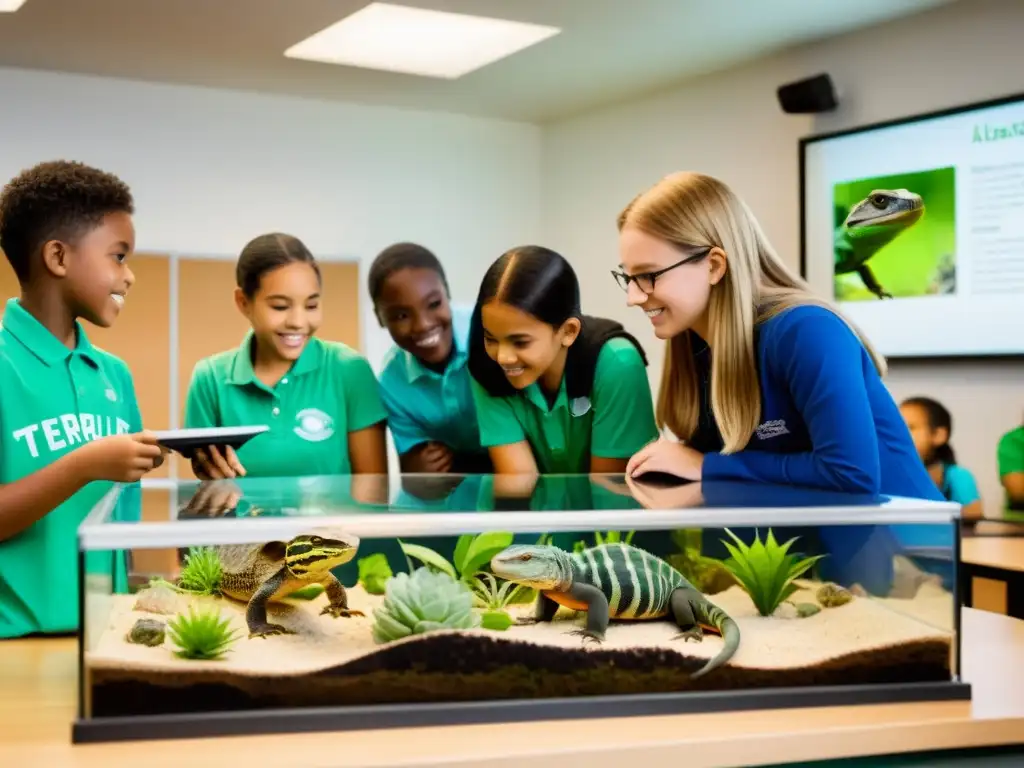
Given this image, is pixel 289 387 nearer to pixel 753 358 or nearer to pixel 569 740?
pixel 753 358

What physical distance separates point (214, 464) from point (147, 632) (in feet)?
1.38

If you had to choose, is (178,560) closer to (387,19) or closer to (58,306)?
(58,306)

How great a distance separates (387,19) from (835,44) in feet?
6.61

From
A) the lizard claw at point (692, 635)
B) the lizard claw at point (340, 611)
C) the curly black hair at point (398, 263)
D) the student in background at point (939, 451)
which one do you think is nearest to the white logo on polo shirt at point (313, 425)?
the curly black hair at point (398, 263)

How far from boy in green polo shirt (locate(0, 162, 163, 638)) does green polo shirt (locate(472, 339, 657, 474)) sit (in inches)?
26.1

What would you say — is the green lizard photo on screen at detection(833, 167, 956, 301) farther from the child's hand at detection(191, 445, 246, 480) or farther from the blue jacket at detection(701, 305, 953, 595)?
the child's hand at detection(191, 445, 246, 480)

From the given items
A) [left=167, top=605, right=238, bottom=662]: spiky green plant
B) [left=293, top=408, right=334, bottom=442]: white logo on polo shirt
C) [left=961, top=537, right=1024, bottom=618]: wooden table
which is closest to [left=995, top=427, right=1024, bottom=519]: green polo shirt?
[left=961, top=537, right=1024, bottom=618]: wooden table

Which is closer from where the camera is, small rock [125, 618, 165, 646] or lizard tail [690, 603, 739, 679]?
small rock [125, 618, 165, 646]

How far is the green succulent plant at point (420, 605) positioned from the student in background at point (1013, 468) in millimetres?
3601

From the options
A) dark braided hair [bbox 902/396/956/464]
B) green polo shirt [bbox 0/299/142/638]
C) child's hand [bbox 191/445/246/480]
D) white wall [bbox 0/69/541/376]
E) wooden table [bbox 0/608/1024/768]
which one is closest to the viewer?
wooden table [bbox 0/608/1024/768]

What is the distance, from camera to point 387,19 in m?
4.89

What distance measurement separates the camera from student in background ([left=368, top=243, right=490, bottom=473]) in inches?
99.0

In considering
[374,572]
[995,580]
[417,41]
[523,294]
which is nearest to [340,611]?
[374,572]

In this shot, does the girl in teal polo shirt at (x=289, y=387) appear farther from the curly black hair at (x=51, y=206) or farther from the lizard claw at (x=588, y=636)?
the lizard claw at (x=588, y=636)
